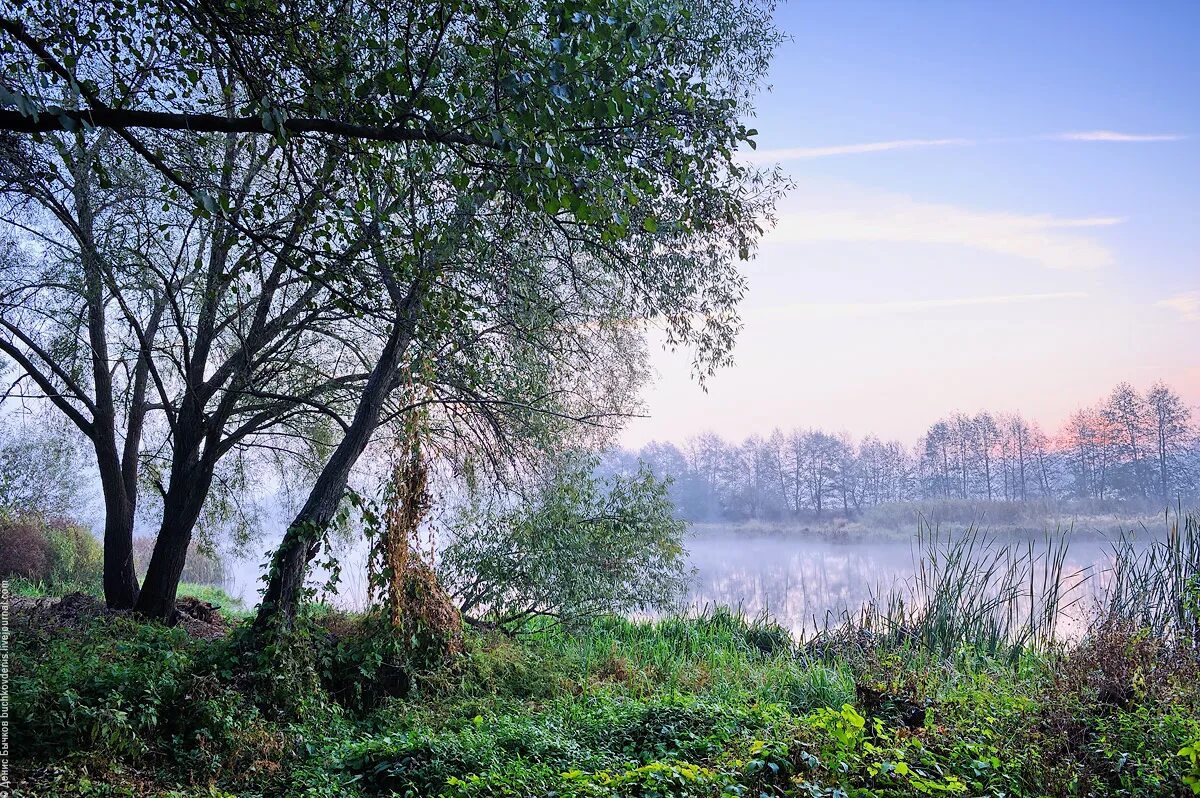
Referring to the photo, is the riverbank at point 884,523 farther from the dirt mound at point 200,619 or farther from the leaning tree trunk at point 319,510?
the leaning tree trunk at point 319,510

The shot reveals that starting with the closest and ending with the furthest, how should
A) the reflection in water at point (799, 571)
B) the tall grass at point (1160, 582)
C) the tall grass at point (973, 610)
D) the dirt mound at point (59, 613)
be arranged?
the tall grass at point (1160, 582) → the dirt mound at point (59, 613) → the tall grass at point (973, 610) → the reflection in water at point (799, 571)

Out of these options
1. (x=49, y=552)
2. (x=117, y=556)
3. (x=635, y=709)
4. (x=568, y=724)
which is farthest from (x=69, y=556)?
(x=635, y=709)

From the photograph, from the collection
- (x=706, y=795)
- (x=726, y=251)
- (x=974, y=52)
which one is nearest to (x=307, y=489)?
(x=726, y=251)

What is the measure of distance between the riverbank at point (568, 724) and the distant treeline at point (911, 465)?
38.0 feet

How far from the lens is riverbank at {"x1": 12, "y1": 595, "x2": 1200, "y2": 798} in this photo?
294 centimetres

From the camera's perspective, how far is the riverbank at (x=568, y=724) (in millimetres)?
2943

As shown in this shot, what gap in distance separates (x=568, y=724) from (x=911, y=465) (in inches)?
702

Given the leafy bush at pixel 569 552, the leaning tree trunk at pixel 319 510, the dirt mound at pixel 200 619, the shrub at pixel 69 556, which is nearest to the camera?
the leaning tree trunk at pixel 319 510

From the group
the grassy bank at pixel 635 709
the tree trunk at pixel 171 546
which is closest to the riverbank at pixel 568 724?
the grassy bank at pixel 635 709

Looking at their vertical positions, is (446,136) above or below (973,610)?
above

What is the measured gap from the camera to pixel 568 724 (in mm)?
4281

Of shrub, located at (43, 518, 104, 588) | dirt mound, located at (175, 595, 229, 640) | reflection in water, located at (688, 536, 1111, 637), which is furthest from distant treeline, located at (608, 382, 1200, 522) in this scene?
shrub, located at (43, 518, 104, 588)

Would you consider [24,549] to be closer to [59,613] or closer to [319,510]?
[59,613]

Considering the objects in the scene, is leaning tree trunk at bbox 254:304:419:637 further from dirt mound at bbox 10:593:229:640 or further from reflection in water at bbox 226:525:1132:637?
reflection in water at bbox 226:525:1132:637
